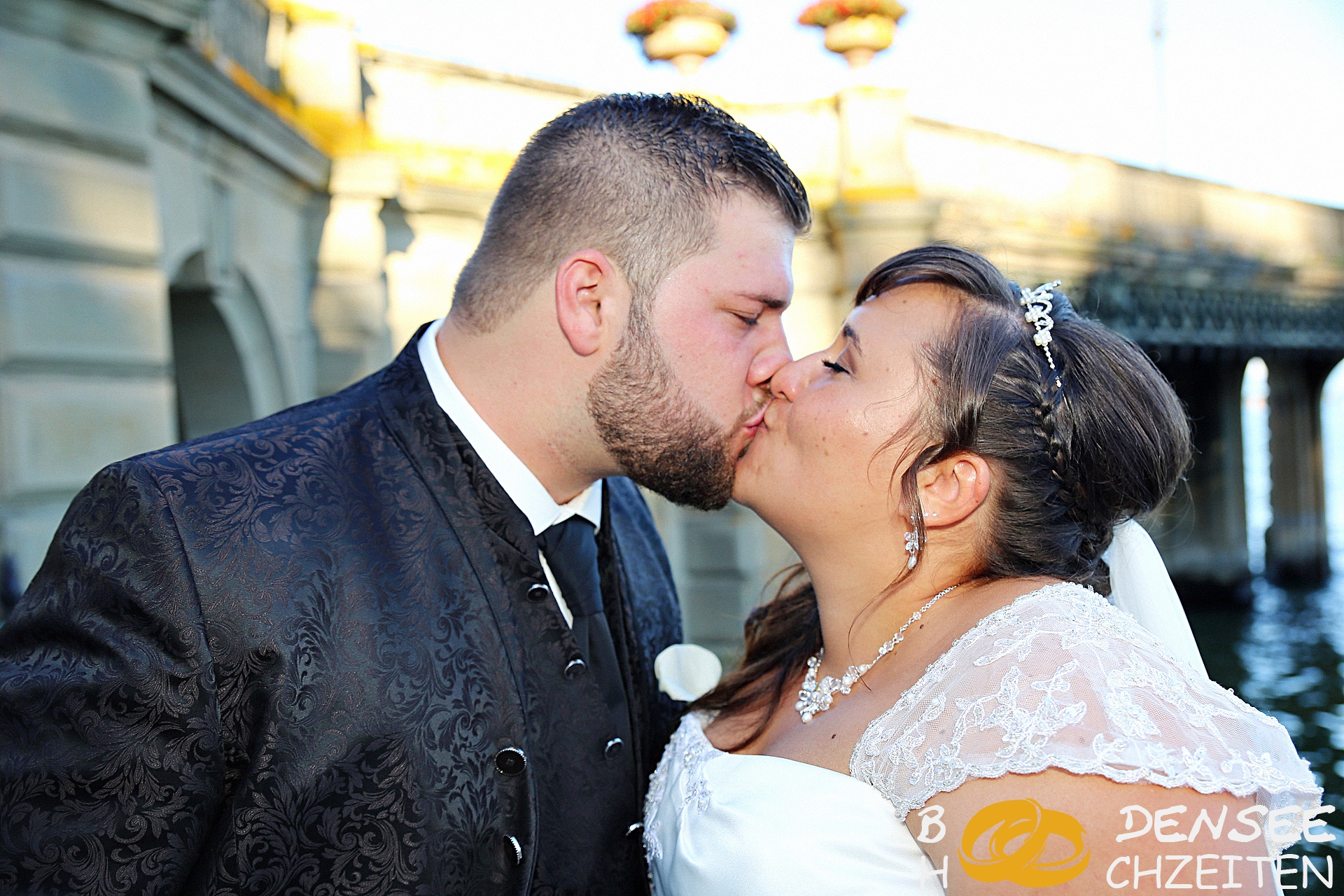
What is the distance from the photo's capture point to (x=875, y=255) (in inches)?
320

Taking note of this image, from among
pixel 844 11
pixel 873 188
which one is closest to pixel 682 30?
pixel 844 11

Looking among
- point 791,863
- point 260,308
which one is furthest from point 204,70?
point 791,863

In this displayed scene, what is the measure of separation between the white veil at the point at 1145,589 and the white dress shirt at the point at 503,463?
129 cm

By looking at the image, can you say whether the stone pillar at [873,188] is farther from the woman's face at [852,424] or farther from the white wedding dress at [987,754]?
the white wedding dress at [987,754]

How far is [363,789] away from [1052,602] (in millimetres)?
1310

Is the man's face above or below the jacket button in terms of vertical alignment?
above

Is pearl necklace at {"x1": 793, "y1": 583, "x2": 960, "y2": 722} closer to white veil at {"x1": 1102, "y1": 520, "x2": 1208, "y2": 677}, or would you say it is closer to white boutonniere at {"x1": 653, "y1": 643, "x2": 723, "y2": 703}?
white boutonniere at {"x1": 653, "y1": 643, "x2": 723, "y2": 703}

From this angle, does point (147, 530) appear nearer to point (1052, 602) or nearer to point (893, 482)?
point (893, 482)

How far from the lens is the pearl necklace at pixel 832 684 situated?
2.19 metres

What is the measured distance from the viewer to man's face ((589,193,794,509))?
231 cm

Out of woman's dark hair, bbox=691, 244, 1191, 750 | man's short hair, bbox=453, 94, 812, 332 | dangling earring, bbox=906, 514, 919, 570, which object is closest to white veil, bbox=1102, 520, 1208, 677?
woman's dark hair, bbox=691, 244, 1191, 750

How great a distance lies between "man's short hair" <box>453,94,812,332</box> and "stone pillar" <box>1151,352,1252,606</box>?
18.0 m

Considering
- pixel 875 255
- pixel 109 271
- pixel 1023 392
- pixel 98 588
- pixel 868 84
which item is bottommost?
pixel 98 588

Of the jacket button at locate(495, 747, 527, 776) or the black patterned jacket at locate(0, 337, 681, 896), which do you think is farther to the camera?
the jacket button at locate(495, 747, 527, 776)
